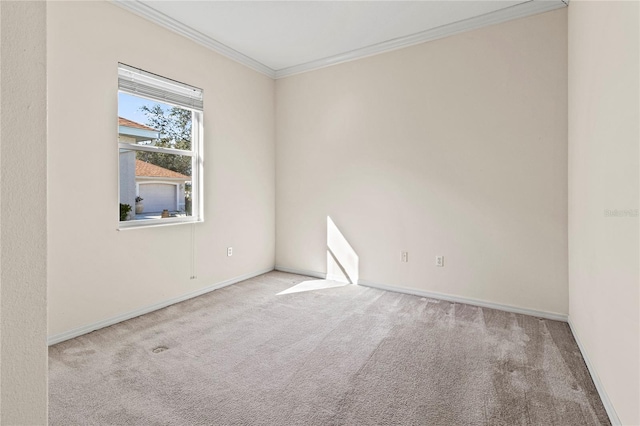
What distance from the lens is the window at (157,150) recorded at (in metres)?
2.95

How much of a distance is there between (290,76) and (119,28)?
209 centimetres

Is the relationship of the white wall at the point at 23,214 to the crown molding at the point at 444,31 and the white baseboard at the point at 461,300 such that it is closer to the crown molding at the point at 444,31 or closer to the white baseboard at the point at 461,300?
the white baseboard at the point at 461,300

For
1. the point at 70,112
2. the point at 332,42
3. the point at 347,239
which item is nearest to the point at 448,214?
the point at 347,239

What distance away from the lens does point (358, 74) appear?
387 centimetres

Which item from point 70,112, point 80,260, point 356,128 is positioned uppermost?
point 356,128

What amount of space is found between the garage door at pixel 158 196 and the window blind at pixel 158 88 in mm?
834

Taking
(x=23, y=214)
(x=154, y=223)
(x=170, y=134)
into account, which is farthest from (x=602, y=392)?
(x=170, y=134)

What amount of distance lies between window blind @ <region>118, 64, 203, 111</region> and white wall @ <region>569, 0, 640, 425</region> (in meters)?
3.32

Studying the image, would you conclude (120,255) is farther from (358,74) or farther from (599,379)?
(599,379)

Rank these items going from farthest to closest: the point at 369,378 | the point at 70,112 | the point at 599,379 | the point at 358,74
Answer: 1. the point at 358,74
2. the point at 70,112
3. the point at 369,378
4. the point at 599,379

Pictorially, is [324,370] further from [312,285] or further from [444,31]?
[444,31]

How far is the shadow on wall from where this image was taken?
3998mm

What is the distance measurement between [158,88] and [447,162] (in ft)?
9.62

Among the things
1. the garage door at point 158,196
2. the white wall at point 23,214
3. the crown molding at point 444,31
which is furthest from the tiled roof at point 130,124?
the white wall at point 23,214
